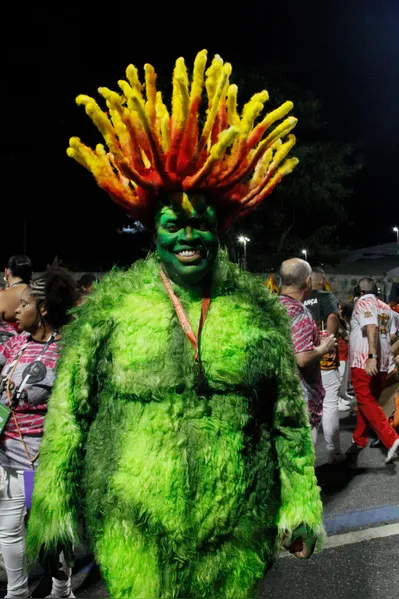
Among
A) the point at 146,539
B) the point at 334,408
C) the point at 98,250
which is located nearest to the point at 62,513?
the point at 146,539

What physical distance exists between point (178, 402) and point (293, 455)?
50 cm

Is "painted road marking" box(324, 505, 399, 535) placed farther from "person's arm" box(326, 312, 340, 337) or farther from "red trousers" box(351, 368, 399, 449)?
"person's arm" box(326, 312, 340, 337)

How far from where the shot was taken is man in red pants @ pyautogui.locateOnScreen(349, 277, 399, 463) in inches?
227

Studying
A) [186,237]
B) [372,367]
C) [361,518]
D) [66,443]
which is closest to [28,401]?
[66,443]

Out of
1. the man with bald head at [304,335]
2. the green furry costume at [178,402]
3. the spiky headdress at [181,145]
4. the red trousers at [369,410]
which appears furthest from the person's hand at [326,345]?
the spiky headdress at [181,145]

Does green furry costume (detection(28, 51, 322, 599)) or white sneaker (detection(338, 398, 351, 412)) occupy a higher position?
green furry costume (detection(28, 51, 322, 599))

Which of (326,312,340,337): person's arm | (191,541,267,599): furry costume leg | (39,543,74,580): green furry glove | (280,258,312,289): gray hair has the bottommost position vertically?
(191,541,267,599): furry costume leg

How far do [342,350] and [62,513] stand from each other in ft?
24.2

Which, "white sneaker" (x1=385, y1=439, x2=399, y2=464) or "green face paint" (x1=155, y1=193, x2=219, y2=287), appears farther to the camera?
"white sneaker" (x1=385, y1=439, x2=399, y2=464)

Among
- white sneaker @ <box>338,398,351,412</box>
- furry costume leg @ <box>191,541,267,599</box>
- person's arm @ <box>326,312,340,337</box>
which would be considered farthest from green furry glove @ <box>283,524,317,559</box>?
white sneaker @ <box>338,398,351,412</box>

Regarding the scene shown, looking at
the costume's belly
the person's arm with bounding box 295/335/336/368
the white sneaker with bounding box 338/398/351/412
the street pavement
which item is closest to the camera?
the costume's belly

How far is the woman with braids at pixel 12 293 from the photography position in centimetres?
420

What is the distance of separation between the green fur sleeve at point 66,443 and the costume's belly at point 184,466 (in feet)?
Result: 0.30

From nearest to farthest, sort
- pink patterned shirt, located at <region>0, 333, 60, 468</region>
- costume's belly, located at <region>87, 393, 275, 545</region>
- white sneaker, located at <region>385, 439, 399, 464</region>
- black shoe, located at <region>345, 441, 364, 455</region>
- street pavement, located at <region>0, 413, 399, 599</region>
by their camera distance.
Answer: costume's belly, located at <region>87, 393, 275, 545</region> → pink patterned shirt, located at <region>0, 333, 60, 468</region> → street pavement, located at <region>0, 413, 399, 599</region> → white sneaker, located at <region>385, 439, 399, 464</region> → black shoe, located at <region>345, 441, 364, 455</region>
